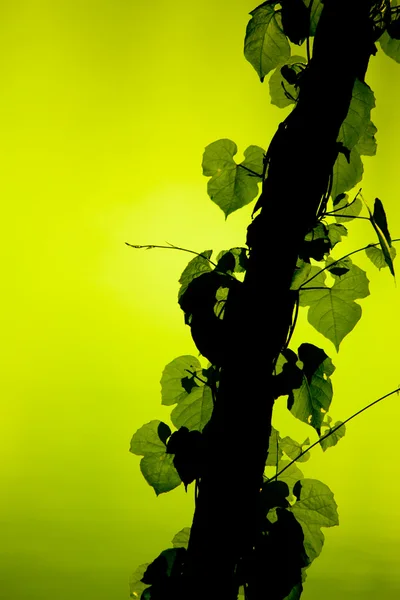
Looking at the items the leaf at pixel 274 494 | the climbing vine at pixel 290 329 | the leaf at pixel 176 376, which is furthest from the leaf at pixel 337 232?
the leaf at pixel 274 494

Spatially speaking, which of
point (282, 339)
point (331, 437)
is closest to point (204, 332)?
point (282, 339)

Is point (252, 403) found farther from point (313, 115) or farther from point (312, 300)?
point (312, 300)

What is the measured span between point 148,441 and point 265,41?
725 millimetres

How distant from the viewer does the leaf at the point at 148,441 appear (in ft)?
2.98

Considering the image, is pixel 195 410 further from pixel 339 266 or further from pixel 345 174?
pixel 345 174

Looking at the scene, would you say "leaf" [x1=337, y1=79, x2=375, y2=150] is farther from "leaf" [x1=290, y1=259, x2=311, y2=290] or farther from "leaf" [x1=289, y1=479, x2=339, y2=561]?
"leaf" [x1=289, y1=479, x2=339, y2=561]

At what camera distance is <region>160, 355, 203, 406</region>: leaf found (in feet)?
3.04

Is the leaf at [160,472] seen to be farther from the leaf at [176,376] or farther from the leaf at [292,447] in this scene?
the leaf at [292,447]

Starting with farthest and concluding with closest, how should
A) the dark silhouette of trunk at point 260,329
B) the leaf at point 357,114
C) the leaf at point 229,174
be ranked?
the leaf at point 229,174 < the leaf at point 357,114 < the dark silhouette of trunk at point 260,329

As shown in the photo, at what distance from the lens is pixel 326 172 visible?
23.7 inches

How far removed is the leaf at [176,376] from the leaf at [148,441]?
0.15 ft

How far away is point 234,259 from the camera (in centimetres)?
88

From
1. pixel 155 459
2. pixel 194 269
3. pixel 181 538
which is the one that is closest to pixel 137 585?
pixel 181 538

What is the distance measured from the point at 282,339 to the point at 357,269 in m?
0.43
